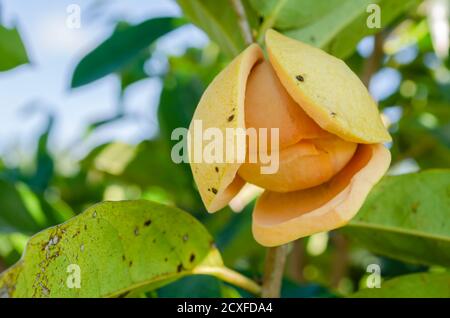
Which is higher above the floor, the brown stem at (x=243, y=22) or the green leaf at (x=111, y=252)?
the brown stem at (x=243, y=22)

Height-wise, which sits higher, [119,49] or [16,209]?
[119,49]

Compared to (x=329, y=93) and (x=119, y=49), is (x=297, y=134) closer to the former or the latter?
(x=329, y=93)

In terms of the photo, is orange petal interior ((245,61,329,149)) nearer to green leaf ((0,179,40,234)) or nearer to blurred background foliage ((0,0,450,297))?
blurred background foliage ((0,0,450,297))

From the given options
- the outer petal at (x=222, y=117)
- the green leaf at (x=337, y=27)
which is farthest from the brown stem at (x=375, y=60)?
the outer petal at (x=222, y=117)

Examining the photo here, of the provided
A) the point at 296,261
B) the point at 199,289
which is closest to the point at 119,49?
the point at 199,289

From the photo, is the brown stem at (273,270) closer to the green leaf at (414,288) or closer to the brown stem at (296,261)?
the green leaf at (414,288)

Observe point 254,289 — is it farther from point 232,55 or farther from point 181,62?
point 181,62
